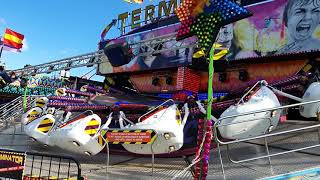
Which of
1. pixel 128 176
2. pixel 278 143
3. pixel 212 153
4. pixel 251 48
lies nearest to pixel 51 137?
pixel 128 176

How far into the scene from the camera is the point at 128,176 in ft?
24.4

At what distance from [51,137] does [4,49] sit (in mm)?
11157

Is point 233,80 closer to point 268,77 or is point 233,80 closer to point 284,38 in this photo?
point 268,77

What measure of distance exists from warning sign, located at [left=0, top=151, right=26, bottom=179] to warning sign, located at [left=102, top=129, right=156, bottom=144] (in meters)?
2.66

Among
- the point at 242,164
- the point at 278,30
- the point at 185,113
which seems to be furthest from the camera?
the point at 278,30

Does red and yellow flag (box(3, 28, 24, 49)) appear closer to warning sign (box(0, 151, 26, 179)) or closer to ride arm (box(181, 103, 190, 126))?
ride arm (box(181, 103, 190, 126))

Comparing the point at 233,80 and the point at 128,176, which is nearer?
the point at 128,176

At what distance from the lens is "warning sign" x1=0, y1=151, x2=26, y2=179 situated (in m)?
5.91

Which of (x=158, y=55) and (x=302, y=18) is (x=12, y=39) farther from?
(x=302, y=18)

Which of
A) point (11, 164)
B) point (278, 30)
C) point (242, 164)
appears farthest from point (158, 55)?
point (11, 164)

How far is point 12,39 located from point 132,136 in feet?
46.2

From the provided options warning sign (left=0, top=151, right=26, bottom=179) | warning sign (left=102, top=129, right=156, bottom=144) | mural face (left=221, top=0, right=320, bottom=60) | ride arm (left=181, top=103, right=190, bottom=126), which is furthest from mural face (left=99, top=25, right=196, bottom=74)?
warning sign (left=0, top=151, right=26, bottom=179)

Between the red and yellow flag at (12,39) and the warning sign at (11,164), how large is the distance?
47.8 ft

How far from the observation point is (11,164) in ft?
19.9
